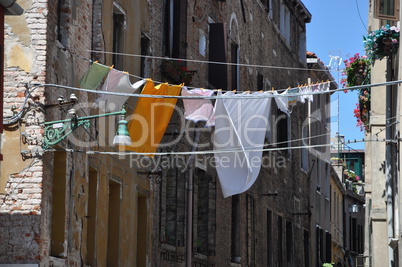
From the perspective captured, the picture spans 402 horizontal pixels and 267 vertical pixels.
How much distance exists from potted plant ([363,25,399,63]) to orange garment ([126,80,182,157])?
4.13 m

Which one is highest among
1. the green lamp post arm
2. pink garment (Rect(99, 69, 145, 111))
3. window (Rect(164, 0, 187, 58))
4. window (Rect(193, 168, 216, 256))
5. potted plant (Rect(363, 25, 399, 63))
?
window (Rect(164, 0, 187, 58))

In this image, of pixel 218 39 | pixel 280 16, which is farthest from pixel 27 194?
pixel 280 16

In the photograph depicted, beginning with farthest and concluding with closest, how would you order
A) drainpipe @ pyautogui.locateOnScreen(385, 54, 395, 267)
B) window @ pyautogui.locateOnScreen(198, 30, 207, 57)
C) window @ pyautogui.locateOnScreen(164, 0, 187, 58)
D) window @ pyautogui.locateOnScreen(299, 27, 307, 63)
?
window @ pyautogui.locateOnScreen(299, 27, 307, 63), window @ pyautogui.locateOnScreen(198, 30, 207, 57), window @ pyautogui.locateOnScreen(164, 0, 187, 58), drainpipe @ pyautogui.locateOnScreen(385, 54, 395, 267)

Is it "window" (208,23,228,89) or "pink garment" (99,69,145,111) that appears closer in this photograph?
"pink garment" (99,69,145,111)

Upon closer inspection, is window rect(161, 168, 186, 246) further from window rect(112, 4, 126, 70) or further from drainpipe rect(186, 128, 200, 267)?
window rect(112, 4, 126, 70)

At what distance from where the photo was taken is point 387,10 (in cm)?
1984

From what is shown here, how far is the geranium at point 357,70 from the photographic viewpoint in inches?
902

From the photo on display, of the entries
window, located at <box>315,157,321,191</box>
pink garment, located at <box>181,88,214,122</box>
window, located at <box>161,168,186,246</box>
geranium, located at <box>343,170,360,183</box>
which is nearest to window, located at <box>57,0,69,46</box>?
pink garment, located at <box>181,88,214,122</box>

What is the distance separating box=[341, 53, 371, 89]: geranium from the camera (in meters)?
22.9

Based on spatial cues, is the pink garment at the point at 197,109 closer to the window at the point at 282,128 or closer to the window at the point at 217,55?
the window at the point at 217,55

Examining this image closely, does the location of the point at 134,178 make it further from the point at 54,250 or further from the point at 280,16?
the point at 280,16

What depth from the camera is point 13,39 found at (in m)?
15.0

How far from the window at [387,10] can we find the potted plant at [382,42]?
58 centimetres

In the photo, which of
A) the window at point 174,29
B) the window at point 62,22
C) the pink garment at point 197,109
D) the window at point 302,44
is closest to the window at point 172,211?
the window at point 174,29
